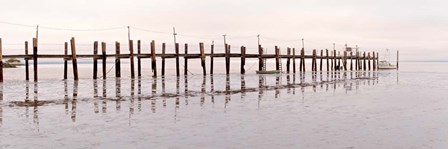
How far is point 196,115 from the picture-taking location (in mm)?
13695

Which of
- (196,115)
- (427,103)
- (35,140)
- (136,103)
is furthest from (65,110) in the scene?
(427,103)

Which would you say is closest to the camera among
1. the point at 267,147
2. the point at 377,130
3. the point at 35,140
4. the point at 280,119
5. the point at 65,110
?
the point at 267,147

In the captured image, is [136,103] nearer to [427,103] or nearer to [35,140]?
[35,140]

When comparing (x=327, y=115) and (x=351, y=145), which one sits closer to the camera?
(x=351, y=145)

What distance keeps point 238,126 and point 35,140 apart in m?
4.64

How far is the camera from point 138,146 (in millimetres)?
9094

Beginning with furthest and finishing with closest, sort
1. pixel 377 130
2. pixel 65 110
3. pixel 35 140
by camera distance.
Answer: pixel 65 110, pixel 377 130, pixel 35 140

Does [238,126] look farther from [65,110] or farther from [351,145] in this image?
[65,110]

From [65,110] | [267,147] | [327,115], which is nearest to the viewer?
[267,147]

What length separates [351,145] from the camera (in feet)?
30.6

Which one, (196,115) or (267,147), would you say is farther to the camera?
(196,115)

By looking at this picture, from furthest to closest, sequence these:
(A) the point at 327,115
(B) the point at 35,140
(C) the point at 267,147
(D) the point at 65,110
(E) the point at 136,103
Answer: (E) the point at 136,103
(D) the point at 65,110
(A) the point at 327,115
(B) the point at 35,140
(C) the point at 267,147

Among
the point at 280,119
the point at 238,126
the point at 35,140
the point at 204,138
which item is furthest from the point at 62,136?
the point at 280,119

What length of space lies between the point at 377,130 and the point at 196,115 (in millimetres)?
5126
